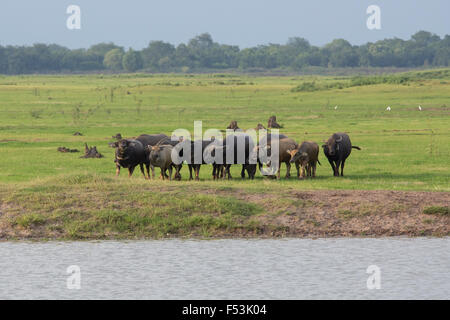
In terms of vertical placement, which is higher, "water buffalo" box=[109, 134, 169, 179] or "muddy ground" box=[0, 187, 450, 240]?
"water buffalo" box=[109, 134, 169, 179]

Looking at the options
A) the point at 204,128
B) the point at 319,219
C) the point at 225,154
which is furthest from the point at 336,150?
the point at 204,128

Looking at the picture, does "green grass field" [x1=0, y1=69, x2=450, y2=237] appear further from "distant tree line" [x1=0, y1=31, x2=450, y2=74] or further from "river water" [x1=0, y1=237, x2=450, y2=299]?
"distant tree line" [x1=0, y1=31, x2=450, y2=74]

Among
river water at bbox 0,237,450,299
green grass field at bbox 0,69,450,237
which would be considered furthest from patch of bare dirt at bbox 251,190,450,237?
green grass field at bbox 0,69,450,237

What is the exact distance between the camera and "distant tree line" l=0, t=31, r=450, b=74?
148875 millimetres

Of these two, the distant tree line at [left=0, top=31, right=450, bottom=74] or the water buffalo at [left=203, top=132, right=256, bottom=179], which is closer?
the water buffalo at [left=203, top=132, right=256, bottom=179]

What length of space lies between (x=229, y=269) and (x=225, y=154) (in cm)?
827

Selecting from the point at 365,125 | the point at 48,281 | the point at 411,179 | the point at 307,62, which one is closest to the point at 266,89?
the point at 365,125

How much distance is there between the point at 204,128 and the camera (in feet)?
120

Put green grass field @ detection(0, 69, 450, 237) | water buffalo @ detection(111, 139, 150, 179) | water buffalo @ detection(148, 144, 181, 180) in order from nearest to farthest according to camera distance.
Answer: green grass field @ detection(0, 69, 450, 237)
water buffalo @ detection(148, 144, 181, 180)
water buffalo @ detection(111, 139, 150, 179)

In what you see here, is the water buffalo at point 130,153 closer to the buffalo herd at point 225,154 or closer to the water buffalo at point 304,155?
the buffalo herd at point 225,154

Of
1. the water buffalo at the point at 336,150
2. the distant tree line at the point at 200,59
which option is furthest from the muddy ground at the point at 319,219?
the distant tree line at the point at 200,59

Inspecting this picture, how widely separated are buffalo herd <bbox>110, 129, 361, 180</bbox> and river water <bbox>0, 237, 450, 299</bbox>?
6.06m

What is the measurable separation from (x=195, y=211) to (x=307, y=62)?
153773mm
